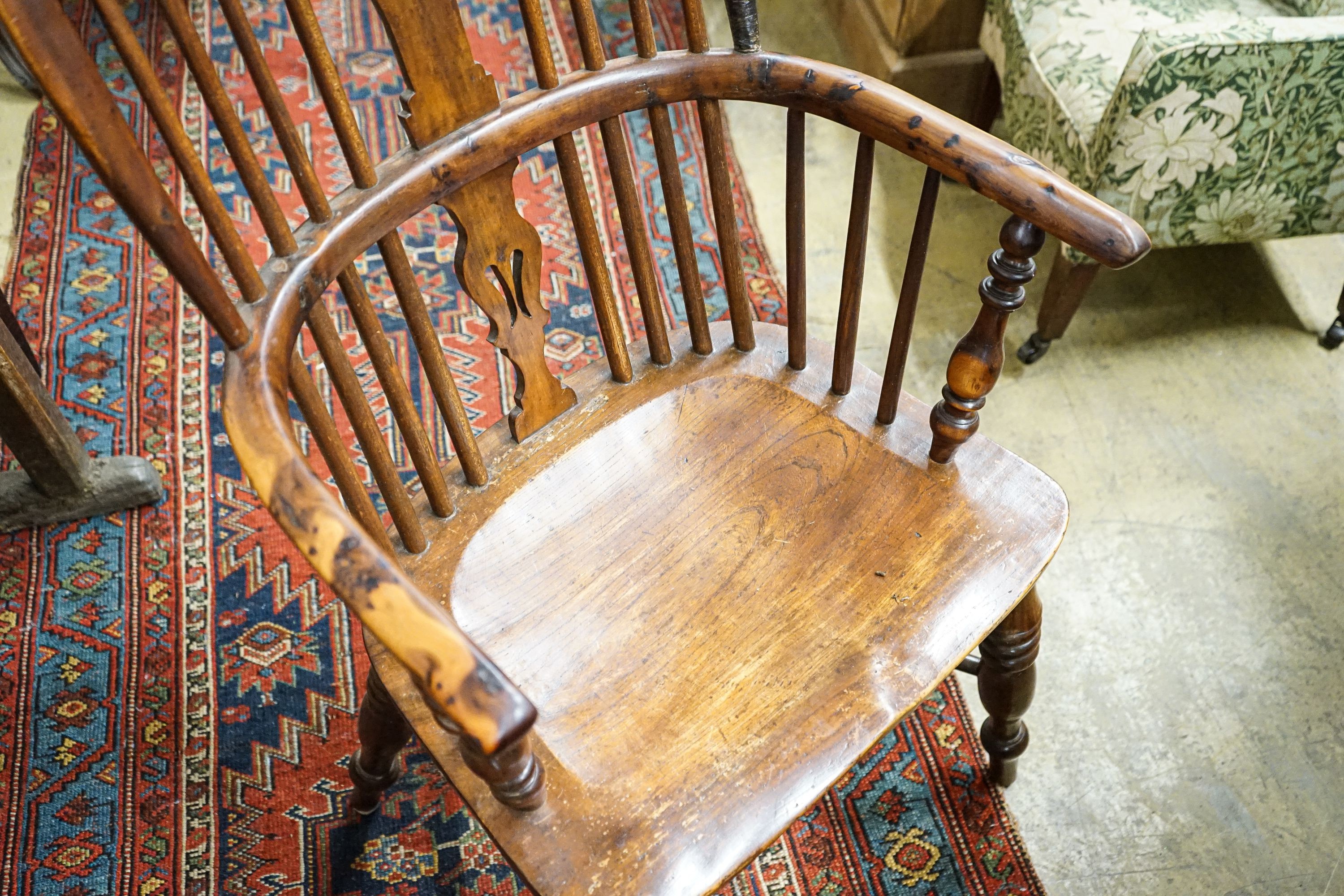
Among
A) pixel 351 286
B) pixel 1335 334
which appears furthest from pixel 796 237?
pixel 1335 334

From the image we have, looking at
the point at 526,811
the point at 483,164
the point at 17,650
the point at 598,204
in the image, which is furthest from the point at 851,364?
the point at 17,650

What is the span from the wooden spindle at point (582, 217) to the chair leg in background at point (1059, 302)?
3.35 feet

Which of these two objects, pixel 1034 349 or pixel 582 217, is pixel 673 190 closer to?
pixel 582 217

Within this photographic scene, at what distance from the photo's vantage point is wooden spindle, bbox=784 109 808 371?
40.5 inches

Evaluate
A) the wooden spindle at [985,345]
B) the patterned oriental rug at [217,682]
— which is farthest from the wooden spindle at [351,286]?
the patterned oriental rug at [217,682]

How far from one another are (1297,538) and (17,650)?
6.85 ft

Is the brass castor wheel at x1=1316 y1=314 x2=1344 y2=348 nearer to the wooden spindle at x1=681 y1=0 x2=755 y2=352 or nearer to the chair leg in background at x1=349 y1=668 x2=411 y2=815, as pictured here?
the wooden spindle at x1=681 y1=0 x2=755 y2=352

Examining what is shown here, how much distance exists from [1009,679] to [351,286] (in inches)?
33.6

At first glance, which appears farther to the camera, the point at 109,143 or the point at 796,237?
the point at 796,237

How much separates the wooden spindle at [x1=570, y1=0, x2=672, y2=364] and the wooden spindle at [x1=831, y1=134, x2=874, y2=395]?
8.0 inches

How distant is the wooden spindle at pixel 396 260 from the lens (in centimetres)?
84

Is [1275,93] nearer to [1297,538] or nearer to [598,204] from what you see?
[1297,538]

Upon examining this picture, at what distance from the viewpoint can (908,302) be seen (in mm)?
1059

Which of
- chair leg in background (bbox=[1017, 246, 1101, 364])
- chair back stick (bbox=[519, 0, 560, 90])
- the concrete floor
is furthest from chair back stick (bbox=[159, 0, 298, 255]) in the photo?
chair leg in background (bbox=[1017, 246, 1101, 364])
